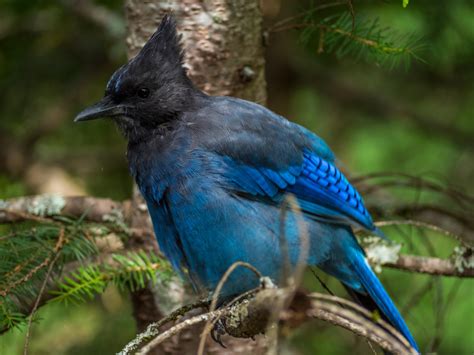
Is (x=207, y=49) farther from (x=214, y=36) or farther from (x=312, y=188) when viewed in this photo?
(x=312, y=188)

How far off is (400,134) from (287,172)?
8.89ft

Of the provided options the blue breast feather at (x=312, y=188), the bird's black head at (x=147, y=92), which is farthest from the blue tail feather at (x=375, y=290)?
the bird's black head at (x=147, y=92)

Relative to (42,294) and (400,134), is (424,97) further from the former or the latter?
(42,294)

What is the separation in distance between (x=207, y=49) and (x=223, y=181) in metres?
0.59

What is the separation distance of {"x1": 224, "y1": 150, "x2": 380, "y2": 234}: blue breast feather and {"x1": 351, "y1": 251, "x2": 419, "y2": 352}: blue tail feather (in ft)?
0.56

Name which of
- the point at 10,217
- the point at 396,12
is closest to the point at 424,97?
the point at 396,12

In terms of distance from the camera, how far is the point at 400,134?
5.85 meters

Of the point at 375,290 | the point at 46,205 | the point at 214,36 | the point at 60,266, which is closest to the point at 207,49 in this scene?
the point at 214,36

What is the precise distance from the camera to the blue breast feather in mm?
3227

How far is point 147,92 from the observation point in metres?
3.31

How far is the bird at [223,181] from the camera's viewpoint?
3.09 metres

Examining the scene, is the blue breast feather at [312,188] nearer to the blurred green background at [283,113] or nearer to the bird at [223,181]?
the bird at [223,181]

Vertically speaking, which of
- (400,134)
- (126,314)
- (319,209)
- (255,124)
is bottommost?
(126,314)

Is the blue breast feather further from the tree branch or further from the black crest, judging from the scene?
the black crest
